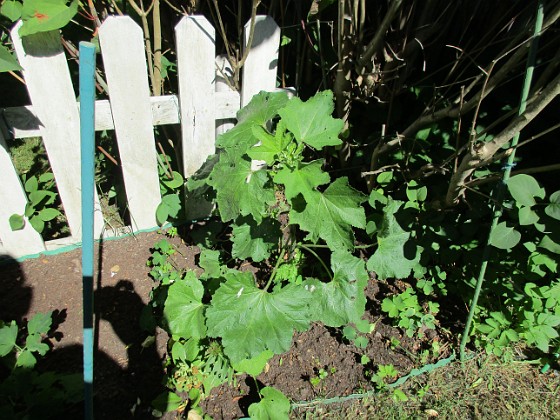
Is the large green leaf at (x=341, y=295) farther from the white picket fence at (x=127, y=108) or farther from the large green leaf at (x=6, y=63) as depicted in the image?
the large green leaf at (x=6, y=63)

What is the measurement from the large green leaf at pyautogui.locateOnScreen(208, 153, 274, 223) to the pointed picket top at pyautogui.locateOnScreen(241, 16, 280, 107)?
781 millimetres

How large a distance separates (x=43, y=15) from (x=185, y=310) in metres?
1.47

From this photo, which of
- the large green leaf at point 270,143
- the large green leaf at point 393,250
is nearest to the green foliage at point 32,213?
the large green leaf at point 270,143

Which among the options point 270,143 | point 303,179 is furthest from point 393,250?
point 270,143

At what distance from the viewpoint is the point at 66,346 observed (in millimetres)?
2391

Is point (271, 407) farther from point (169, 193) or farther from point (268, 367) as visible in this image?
point (169, 193)

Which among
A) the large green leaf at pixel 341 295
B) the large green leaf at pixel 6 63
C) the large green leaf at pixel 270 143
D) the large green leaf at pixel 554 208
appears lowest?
the large green leaf at pixel 341 295

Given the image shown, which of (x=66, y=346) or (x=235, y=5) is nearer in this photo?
(x=66, y=346)

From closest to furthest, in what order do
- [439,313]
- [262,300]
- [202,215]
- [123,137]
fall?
[262,300] → [123,137] → [439,313] → [202,215]

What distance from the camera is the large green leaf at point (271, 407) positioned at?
6.90 feet

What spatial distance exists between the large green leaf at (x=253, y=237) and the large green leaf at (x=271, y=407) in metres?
0.65

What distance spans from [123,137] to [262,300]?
1241 mm

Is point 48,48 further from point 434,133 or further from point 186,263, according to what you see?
point 434,133

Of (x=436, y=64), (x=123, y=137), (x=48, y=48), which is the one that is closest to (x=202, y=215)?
(x=123, y=137)
